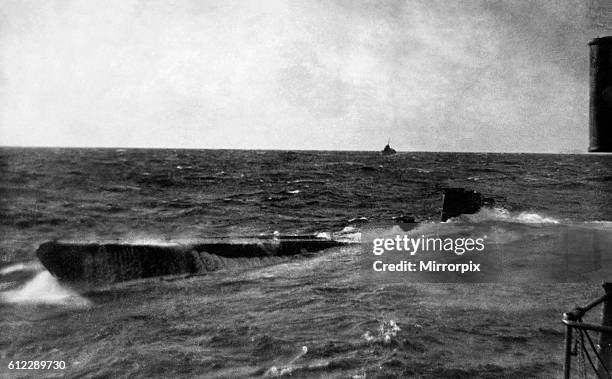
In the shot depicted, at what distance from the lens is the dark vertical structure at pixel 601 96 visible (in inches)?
93.7

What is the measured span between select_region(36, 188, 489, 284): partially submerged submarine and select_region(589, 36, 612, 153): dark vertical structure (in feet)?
40.4

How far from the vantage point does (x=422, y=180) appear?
2050 inches

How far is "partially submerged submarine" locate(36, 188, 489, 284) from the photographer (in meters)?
13.3

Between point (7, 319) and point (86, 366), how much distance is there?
387 centimetres

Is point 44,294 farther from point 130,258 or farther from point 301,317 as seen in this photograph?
point 301,317

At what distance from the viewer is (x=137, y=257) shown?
→ 44.9 ft

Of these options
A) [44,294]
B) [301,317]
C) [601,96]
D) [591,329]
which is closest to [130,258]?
[44,294]

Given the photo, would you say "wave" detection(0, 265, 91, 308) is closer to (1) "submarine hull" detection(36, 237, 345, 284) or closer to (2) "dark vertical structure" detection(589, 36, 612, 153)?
(1) "submarine hull" detection(36, 237, 345, 284)

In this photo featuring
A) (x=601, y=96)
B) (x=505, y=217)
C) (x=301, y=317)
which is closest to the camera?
(x=601, y=96)

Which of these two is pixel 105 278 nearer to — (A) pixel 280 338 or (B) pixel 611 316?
(A) pixel 280 338

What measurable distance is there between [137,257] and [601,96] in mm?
12812

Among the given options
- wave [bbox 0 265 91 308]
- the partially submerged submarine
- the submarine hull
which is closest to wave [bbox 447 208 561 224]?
the partially submerged submarine

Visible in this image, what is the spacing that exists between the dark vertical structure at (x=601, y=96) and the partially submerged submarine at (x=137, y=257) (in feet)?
40.4

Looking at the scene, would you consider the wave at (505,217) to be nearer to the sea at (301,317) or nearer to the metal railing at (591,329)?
the sea at (301,317)
